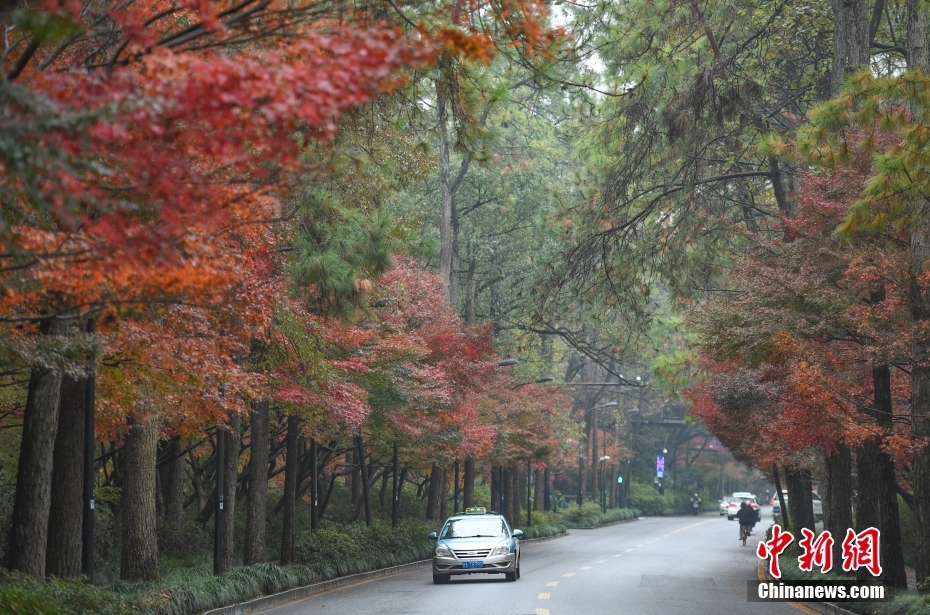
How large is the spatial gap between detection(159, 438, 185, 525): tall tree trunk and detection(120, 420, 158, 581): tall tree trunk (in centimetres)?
867

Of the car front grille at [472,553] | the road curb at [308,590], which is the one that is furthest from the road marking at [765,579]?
the road curb at [308,590]

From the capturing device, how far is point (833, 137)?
46.0 ft

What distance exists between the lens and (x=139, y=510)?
17812mm

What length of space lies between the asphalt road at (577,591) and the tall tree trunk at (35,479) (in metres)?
4.99

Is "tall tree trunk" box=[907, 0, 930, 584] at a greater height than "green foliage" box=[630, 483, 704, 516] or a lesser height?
greater

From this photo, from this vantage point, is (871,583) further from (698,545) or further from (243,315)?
(698,545)

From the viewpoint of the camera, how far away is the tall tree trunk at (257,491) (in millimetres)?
23984

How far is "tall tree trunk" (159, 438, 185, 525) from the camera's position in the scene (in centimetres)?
2731

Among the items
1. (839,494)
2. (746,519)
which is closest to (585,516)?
(746,519)

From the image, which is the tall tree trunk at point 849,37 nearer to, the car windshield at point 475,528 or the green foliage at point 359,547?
the car windshield at point 475,528

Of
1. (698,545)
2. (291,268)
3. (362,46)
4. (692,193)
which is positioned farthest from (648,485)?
(362,46)

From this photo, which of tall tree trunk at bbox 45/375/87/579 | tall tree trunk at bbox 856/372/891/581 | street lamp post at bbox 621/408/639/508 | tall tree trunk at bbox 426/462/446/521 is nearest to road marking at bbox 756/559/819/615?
tall tree trunk at bbox 856/372/891/581

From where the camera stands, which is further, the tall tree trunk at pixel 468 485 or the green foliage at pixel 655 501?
the green foliage at pixel 655 501

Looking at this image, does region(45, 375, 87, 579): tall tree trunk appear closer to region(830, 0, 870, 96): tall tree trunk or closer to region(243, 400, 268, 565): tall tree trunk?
region(243, 400, 268, 565): tall tree trunk
